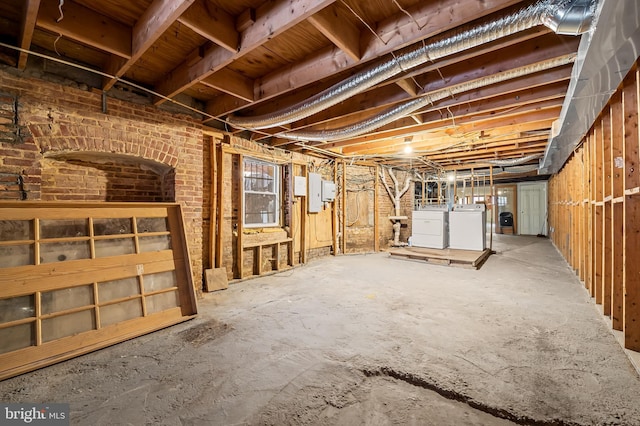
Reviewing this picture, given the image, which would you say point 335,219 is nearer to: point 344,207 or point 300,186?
point 344,207

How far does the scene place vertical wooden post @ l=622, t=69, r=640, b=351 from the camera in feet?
6.61

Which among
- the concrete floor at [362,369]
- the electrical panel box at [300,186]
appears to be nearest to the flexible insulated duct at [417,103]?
the electrical panel box at [300,186]

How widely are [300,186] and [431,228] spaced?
3.11 metres

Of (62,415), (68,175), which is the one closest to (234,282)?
(68,175)

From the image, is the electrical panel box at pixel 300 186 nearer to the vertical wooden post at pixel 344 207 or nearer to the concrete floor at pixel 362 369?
the vertical wooden post at pixel 344 207

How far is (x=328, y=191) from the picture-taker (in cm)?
571

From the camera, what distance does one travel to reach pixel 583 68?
182 centimetres

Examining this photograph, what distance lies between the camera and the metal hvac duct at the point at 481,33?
56.9 inches

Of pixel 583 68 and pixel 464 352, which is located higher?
pixel 583 68

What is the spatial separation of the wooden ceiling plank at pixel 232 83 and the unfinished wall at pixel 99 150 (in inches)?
36.3

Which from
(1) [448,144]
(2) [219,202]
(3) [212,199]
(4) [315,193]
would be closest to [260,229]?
(2) [219,202]

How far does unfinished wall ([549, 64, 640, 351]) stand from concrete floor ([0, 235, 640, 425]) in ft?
0.84

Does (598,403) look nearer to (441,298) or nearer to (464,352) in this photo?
(464,352)

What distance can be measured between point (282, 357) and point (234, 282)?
88.2 inches
